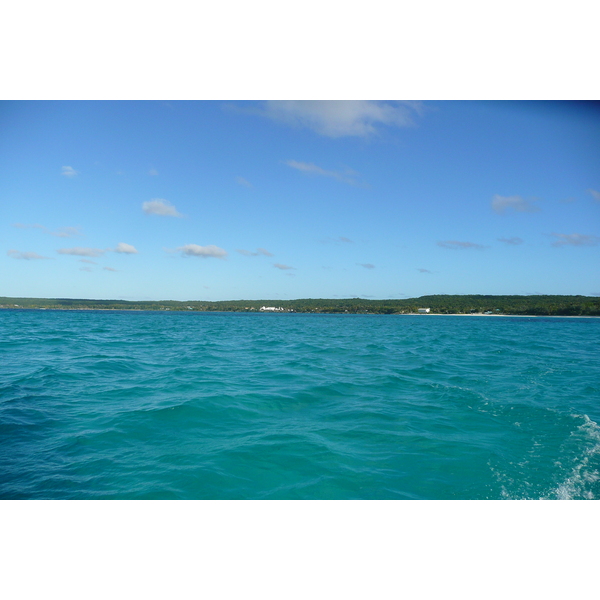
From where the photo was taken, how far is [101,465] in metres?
4.92

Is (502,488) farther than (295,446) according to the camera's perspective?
No

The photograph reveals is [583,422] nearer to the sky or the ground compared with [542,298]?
nearer to the ground

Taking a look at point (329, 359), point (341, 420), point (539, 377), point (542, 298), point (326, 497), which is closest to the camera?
point (326, 497)

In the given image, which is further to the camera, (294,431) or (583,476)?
(294,431)

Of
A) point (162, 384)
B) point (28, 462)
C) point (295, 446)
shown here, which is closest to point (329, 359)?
point (162, 384)

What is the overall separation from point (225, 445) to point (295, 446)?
48.4 inches

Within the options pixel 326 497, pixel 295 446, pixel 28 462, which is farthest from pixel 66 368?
pixel 326 497

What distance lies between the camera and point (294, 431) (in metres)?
6.27

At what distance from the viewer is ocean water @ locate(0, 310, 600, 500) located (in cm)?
454

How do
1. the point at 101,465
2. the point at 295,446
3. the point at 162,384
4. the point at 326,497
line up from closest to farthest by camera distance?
the point at 326,497 < the point at 101,465 < the point at 295,446 < the point at 162,384

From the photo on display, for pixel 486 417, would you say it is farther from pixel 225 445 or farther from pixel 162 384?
pixel 162 384

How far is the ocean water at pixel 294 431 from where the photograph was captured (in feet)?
14.9

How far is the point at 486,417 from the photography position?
709 cm

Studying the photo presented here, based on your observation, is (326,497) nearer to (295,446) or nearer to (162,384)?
(295,446)
